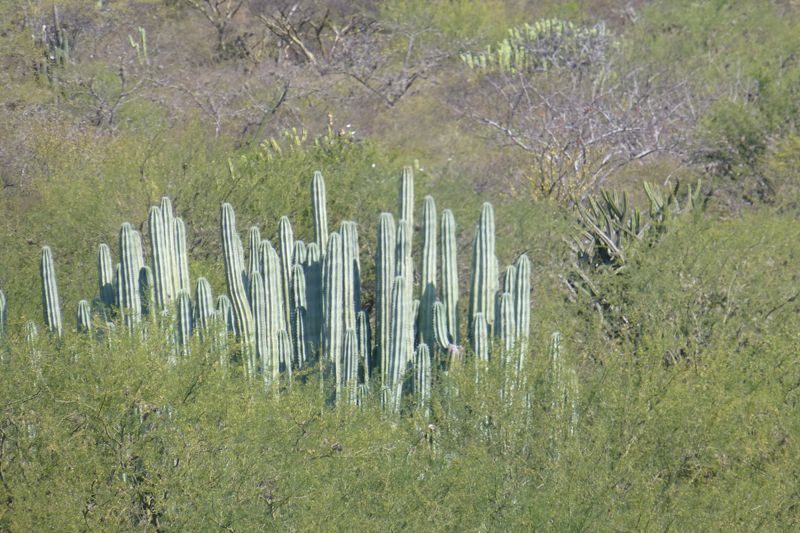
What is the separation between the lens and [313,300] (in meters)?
9.35

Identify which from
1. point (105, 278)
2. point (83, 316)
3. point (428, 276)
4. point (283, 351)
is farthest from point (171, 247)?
point (428, 276)

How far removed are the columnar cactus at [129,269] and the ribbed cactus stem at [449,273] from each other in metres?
3.07

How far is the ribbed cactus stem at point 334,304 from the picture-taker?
9008mm

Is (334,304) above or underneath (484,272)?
underneath

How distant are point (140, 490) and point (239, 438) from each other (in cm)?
80

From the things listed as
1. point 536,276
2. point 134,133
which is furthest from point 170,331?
point 134,133

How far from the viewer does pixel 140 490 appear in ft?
21.5

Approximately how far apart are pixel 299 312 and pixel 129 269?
5.55 ft

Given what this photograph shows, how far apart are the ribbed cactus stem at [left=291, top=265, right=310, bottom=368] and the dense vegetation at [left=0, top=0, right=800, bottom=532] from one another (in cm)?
67

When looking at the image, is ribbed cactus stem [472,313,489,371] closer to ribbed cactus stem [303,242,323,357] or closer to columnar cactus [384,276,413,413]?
columnar cactus [384,276,413,413]

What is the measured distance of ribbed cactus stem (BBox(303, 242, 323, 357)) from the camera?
9.30 m

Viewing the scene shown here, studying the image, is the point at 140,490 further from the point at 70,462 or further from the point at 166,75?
the point at 166,75

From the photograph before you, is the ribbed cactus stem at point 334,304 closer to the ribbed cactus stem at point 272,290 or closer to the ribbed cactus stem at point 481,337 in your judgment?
the ribbed cactus stem at point 272,290

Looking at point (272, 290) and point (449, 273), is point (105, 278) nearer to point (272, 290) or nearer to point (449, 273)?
point (272, 290)
